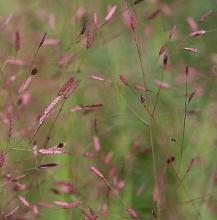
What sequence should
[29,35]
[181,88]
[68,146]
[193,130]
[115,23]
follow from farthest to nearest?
1. [115,23]
2. [29,35]
3. [181,88]
4. [193,130]
5. [68,146]

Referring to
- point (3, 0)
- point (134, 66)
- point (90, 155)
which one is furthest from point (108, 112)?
point (3, 0)

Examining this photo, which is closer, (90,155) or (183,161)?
(90,155)

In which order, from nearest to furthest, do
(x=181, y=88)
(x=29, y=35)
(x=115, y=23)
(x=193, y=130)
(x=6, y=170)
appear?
(x=6, y=170) → (x=193, y=130) → (x=181, y=88) → (x=29, y=35) → (x=115, y=23)

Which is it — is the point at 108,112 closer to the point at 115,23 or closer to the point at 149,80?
the point at 149,80

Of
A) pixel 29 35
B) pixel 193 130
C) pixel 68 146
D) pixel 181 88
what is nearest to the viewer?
pixel 68 146

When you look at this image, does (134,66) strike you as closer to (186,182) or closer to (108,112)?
(108,112)

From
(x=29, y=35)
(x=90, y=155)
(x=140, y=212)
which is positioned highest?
(x=29, y=35)

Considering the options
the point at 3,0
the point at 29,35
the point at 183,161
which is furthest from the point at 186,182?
the point at 3,0

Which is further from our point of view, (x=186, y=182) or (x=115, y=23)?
(x=115, y=23)

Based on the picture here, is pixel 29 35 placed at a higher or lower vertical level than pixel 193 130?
higher

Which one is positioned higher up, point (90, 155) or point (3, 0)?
point (3, 0)
